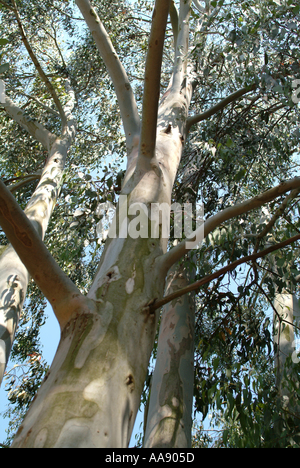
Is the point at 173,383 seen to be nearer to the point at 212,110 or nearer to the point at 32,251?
the point at 32,251

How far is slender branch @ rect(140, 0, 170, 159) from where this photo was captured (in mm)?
1762

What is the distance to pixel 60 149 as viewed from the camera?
4973mm

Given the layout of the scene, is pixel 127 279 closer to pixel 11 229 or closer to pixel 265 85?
pixel 11 229

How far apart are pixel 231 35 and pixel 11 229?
10.3 ft

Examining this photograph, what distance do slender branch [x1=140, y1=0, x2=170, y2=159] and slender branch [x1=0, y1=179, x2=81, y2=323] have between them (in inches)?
34.2

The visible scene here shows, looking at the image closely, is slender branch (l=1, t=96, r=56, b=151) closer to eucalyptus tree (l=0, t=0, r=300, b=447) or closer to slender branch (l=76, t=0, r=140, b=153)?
eucalyptus tree (l=0, t=0, r=300, b=447)

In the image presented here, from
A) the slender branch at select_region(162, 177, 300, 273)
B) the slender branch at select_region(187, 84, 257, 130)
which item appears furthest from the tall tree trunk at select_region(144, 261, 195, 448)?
the slender branch at select_region(162, 177, 300, 273)

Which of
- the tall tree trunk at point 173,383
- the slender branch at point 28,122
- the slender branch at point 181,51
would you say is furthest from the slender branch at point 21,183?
the tall tree trunk at point 173,383

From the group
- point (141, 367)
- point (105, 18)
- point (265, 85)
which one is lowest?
point (141, 367)

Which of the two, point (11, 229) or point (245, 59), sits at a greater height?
point (245, 59)

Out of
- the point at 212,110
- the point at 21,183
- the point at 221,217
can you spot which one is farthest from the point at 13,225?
the point at 21,183
